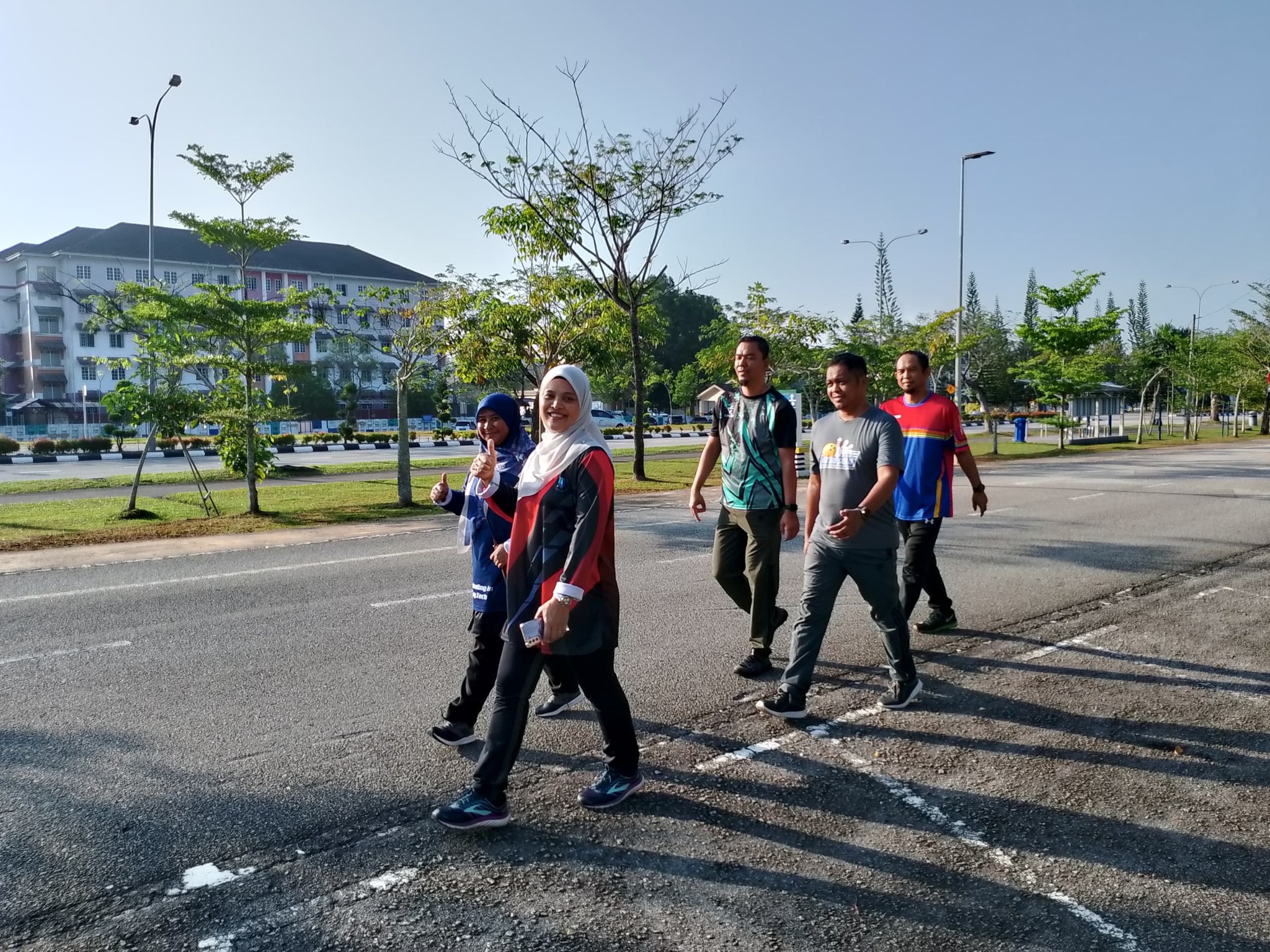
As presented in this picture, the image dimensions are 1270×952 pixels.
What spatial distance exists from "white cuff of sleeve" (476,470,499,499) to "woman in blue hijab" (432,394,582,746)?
3cm

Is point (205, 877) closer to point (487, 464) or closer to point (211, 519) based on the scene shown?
point (487, 464)

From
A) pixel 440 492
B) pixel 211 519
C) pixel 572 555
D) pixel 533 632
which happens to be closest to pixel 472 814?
pixel 533 632

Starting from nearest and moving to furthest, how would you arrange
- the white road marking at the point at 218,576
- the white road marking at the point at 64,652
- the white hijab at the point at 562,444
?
the white hijab at the point at 562,444, the white road marking at the point at 64,652, the white road marking at the point at 218,576

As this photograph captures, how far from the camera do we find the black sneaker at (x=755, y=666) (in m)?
5.33

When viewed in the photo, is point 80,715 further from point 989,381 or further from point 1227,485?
point 989,381

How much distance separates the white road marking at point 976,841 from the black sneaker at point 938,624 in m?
2.38

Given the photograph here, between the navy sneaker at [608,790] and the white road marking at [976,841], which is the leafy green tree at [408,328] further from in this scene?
the white road marking at [976,841]

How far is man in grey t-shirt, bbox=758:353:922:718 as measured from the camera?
4.53 m

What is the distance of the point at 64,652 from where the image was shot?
5.98 m

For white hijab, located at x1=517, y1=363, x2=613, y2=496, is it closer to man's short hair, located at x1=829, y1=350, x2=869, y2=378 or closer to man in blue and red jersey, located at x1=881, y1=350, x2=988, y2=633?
man's short hair, located at x1=829, y1=350, x2=869, y2=378

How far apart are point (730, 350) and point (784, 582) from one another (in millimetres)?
19492

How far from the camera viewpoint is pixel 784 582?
26.1 feet

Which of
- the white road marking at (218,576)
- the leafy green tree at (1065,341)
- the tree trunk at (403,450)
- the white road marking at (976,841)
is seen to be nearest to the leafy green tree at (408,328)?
the tree trunk at (403,450)

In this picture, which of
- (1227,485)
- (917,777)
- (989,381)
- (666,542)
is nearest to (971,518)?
(666,542)
